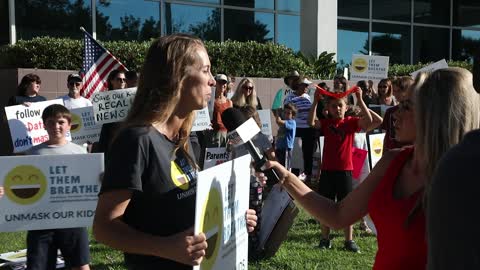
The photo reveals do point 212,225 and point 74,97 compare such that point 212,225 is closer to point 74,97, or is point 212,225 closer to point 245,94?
point 245,94

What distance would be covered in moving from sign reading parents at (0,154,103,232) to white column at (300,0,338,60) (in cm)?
1338

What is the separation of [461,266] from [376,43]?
21510 millimetres

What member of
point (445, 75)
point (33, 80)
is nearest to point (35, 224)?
point (445, 75)

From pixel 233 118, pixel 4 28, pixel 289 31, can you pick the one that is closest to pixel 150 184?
pixel 233 118

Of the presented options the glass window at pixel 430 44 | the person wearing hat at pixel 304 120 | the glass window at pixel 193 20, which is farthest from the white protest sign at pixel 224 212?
the glass window at pixel 430 44

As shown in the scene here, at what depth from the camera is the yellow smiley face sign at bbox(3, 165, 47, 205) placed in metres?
4.96

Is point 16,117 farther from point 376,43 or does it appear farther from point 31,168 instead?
point 376,43

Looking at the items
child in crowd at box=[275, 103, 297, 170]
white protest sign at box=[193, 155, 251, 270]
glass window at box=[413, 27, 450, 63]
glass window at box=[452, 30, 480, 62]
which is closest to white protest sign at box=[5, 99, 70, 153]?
child in crowd at box=[275, 103, 297, 170]

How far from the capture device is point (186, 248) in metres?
2.16

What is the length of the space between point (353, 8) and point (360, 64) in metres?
7.82

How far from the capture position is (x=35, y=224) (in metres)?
4.87

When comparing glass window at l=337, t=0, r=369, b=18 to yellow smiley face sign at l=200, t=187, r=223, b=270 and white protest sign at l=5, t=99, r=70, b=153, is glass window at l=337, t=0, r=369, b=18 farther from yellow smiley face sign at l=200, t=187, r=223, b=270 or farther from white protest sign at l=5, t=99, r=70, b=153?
yellow smiley face sign at l=200, t=187, r=223, b=270

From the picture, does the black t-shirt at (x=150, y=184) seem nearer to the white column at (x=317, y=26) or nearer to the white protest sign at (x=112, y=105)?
the white protest sign at (x=112, y=105)

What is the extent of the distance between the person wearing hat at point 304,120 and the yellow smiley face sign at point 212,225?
29.9 ft
